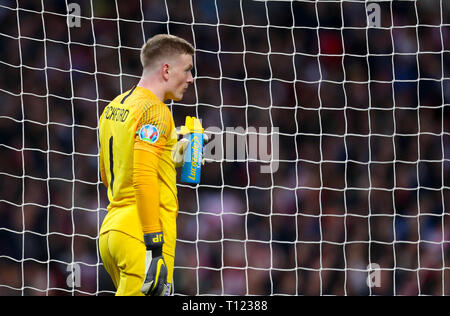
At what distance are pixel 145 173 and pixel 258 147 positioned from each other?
9.33 ft

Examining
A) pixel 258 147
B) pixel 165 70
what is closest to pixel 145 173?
pixel 165 70

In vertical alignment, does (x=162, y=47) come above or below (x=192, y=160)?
above

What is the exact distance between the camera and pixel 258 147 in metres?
5.46

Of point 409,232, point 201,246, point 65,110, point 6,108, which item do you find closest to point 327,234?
point 409,232

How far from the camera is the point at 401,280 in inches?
207

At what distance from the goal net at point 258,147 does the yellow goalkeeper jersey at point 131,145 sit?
210 centimetres

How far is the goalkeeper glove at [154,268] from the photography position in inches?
107
